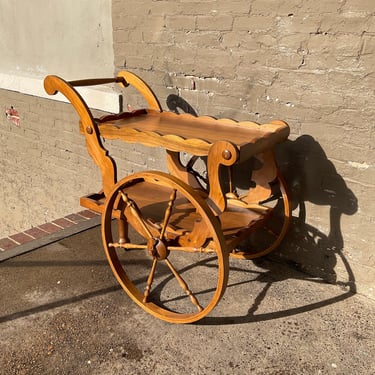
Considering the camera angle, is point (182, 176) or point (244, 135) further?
point (182, 176)

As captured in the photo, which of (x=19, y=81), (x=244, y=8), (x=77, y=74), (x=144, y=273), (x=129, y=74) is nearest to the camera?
(x=244, y=8)

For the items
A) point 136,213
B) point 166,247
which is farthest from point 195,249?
point 136,213

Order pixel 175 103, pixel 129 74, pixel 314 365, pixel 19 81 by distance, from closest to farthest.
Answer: pixel 314 365 < pixel 129 74 < pixel 175 103 < pixel 19 81

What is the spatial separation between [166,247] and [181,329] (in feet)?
1.44

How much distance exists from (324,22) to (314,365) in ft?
5.65

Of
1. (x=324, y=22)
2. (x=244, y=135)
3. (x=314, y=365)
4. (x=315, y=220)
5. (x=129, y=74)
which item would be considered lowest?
(x=314, y=365)

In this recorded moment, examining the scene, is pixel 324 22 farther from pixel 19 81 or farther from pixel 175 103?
pixel 19 81

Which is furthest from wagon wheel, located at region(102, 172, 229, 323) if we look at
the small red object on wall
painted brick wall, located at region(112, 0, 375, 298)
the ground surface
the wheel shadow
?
the small red object on wall

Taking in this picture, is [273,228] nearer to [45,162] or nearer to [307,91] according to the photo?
[307,91]

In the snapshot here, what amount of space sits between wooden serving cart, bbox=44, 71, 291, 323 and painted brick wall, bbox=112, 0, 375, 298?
0.23 metres

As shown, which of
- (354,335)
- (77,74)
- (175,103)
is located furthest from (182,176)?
(77,74)

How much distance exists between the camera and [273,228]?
2830 millimetres

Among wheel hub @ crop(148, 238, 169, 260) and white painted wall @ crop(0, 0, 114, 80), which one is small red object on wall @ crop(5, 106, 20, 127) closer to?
white painted wall @ crop(0, 0, 114, 80)

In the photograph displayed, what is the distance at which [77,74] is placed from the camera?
4.11m
